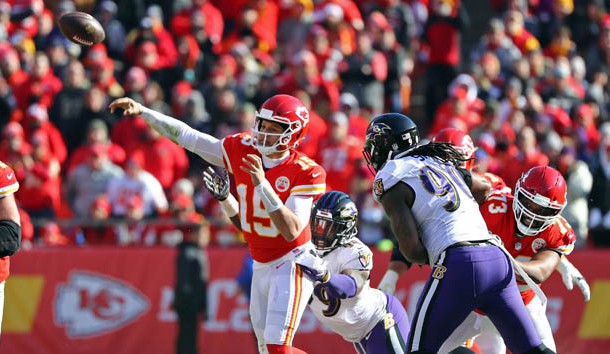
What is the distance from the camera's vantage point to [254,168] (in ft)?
20.5

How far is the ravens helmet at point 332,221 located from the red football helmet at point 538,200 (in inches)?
37.1

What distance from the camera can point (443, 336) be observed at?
18.0 ft

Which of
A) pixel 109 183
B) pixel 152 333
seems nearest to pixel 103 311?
pixel 152 333

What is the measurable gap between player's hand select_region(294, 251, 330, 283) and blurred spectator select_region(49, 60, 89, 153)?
6.29 meters

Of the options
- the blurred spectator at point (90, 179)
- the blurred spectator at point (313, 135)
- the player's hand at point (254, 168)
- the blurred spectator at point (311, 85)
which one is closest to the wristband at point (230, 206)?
the player's hand at point (254, 168)

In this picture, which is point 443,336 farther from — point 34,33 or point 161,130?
point 34,33

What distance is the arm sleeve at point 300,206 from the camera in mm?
6520

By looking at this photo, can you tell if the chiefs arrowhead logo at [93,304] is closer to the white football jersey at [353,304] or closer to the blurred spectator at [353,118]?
the blurred spectator at [353,118]

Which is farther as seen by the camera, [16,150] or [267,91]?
[267,91]

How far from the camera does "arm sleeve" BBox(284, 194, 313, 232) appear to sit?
6520 millimetres

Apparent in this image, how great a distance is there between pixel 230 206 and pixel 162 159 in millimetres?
4792

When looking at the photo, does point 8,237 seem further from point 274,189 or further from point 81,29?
point 81,29

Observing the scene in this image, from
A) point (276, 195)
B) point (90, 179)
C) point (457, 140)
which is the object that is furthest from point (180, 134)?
point (90, 179)

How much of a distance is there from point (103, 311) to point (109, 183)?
1408mm
